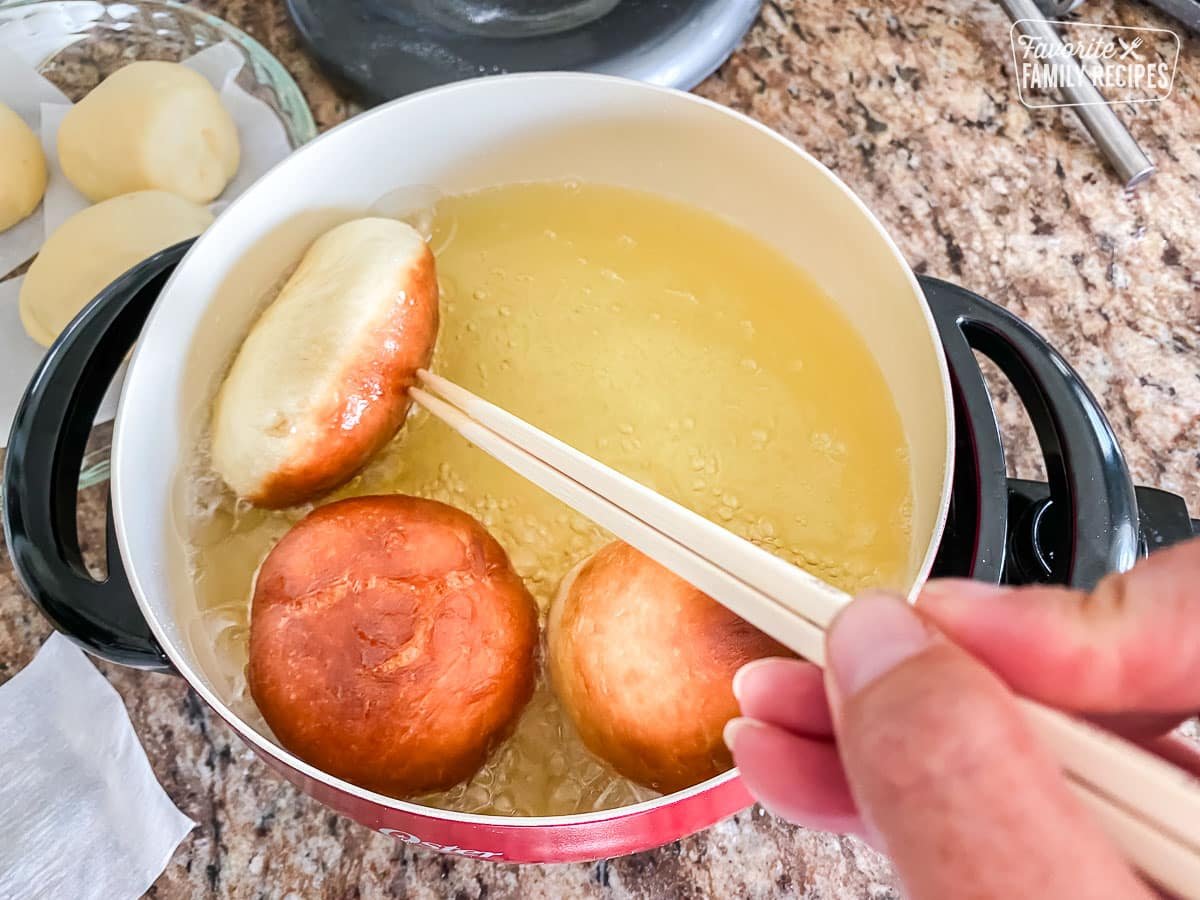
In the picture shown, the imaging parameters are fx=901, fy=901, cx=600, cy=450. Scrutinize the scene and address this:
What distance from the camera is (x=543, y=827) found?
1.33ft

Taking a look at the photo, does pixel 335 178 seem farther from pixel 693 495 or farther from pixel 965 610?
pixel 965 610

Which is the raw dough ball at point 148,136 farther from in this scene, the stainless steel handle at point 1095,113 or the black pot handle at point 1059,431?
the stainless steel handle at point 1095,113

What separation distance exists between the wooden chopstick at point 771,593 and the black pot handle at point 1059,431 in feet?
0.60

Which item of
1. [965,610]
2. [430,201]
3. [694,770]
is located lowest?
[694,770]

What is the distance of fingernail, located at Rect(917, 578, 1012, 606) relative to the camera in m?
0.28

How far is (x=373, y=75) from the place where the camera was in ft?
2.60

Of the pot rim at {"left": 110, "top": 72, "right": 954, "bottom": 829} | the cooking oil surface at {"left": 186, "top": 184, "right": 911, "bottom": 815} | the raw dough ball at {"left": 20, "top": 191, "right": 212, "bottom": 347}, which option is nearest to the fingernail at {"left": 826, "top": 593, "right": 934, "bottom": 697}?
the pot rim at {"left": 110, "top": 72, "right": 954, "bottom": 829}

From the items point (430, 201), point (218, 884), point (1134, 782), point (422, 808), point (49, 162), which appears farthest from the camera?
point (49, 162)

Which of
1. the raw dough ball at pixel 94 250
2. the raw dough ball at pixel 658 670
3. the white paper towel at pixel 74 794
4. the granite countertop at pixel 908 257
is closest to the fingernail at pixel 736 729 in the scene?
the raw dough ball at pixel 658 670

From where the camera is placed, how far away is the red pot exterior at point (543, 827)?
1.35 feet

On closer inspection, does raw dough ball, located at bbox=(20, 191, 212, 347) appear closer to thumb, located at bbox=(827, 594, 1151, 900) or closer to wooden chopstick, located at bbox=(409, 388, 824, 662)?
wooden chopstick, located at bbox=(409, 388, 824, 662)

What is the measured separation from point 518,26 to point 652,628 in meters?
0.58

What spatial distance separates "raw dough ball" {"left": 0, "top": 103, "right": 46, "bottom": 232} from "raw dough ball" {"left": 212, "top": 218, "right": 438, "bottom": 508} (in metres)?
0.38

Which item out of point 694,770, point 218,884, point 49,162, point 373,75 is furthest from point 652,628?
point 49,162
